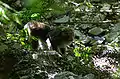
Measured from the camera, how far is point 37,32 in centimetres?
122

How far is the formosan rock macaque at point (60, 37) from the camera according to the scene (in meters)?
→ 1.23

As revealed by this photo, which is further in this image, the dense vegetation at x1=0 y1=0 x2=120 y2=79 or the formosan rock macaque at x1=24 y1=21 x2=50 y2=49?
the formosan rock macaque at x1=24 y1=21 x2=50 y2=49

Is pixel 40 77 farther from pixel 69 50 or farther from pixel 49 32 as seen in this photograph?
pixel 69 50

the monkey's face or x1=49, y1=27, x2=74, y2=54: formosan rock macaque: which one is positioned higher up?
the monkey's face

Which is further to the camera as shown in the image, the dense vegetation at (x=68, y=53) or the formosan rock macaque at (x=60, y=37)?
the formosan rock macaque at (x=60, y=37)

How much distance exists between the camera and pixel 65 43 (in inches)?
53.0

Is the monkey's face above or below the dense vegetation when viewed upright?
above

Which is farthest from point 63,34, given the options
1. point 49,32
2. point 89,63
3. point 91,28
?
point 91,28

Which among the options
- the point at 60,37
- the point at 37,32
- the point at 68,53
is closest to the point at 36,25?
the point at 37,32

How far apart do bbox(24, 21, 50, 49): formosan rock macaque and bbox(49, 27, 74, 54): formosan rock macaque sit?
36 mm

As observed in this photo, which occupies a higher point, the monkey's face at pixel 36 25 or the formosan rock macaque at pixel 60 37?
the monkey's face at pixel 36 25

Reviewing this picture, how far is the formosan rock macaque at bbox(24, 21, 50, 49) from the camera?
1172 millimetres

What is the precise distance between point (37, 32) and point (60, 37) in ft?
0.41

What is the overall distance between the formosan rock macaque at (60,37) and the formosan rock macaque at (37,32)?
1.4 inches
